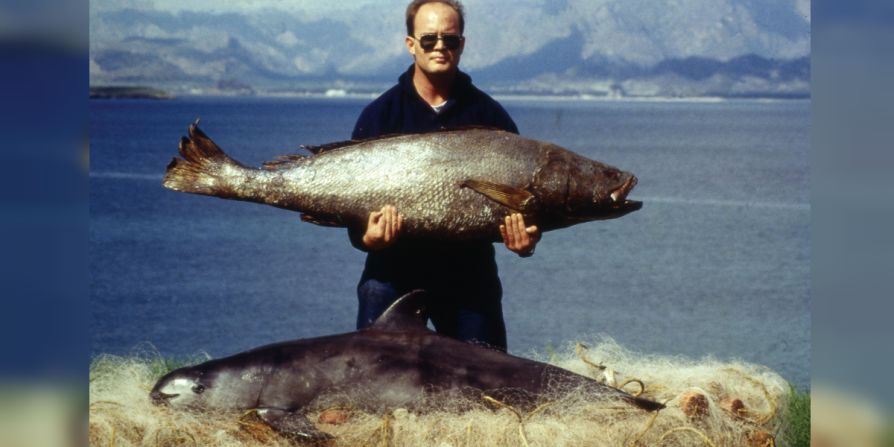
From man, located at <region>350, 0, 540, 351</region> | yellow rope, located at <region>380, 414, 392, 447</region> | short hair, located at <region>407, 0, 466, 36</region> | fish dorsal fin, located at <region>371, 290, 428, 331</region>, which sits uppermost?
short hair, located at <region>407, 0, 466, 36</region>

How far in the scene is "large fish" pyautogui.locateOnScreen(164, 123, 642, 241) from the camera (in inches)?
206

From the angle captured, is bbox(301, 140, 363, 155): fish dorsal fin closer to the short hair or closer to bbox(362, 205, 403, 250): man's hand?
bbox(362, 205, 403, 250): man's hand

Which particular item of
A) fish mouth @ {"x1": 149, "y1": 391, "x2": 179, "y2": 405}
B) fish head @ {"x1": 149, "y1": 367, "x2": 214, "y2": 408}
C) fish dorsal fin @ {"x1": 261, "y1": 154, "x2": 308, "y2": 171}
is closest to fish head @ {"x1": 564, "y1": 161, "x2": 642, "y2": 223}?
fish dorsal fin @ {"x1": 261, "y1": 154, "x2": 308, "y2": 171}

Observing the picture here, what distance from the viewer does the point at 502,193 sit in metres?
5.21

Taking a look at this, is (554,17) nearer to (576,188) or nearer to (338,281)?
(576,188)

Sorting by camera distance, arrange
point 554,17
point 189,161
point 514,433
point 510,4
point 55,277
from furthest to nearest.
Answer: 1. point 554,17
2. point 510,4
3. point 55,277
4. point 189,161
5. point 514,433

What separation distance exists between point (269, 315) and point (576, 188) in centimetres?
332

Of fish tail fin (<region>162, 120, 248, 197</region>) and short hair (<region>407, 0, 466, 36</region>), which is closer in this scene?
fish tail fin (<region>162, 120, 248, 197</region>)

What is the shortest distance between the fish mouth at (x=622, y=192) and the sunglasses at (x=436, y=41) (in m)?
0.92

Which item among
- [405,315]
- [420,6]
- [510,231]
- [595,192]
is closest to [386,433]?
[405,315]

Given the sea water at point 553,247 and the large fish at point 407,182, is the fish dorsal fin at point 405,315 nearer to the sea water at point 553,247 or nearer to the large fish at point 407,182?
the large fish at point 407,182

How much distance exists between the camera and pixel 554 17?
21.6 feet

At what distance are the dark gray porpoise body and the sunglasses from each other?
114 centimetres

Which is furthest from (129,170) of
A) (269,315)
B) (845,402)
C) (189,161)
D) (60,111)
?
(845,402)
